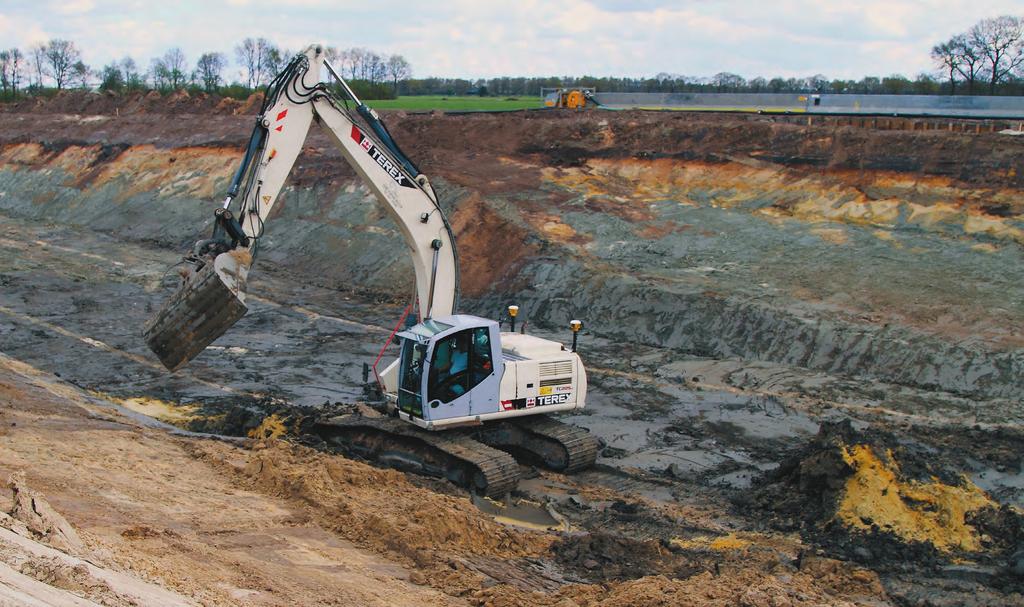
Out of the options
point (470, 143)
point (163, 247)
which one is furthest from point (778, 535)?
point (163, 247)

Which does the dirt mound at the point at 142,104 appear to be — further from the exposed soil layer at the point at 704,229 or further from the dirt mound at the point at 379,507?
the dirt mound at the point at 379,507

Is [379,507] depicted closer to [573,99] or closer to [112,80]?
[573,99]

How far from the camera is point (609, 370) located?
1898 cm

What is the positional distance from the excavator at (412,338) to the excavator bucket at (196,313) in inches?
0.5

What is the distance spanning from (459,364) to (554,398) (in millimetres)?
1600

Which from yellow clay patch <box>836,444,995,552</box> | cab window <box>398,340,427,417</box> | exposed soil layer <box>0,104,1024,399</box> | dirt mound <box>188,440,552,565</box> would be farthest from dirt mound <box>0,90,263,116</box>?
yellow clay patch <box>836,444,995,552</box>

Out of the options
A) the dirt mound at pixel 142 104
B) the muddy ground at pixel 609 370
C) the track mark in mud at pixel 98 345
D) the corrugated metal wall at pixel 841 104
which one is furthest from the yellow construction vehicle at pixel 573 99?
the track mark in mud at pixel 98 345

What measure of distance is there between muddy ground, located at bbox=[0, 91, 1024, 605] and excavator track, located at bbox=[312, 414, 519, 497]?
43 cm

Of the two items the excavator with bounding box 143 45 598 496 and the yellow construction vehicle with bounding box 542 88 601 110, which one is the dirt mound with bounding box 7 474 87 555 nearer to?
the excavator with bounding box 143 45 598 496

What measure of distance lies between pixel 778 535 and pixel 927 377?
301 inches

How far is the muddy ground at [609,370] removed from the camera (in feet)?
31.5

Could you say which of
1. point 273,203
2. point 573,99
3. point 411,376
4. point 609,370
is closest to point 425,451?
point 411,376

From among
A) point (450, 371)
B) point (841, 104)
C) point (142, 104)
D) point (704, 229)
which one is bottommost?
point (450, 371)

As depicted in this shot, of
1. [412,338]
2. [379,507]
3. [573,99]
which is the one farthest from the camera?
[573,99]
